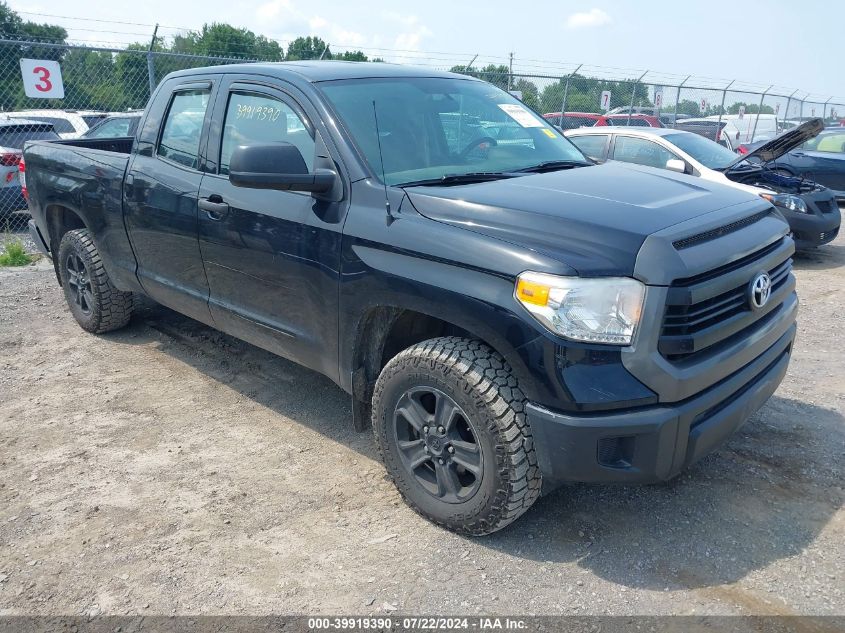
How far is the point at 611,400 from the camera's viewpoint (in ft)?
8.29

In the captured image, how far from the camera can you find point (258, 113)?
3820 millimetres

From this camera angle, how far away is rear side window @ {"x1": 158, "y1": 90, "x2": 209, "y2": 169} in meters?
4.16

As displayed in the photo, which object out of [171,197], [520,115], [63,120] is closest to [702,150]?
[520,115]

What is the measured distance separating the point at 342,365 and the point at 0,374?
2.98m

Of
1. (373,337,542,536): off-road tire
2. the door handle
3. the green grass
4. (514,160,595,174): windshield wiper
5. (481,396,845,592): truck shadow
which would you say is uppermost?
(514,160,595,174): windshield wiper

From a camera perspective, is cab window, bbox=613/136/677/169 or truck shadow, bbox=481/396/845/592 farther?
cab window, bbox=613/136/677/169

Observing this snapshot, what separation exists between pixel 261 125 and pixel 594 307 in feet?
7.06

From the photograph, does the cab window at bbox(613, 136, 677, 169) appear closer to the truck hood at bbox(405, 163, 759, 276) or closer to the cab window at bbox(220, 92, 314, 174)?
the truck hood at bbox(405, 163, 759, 276)

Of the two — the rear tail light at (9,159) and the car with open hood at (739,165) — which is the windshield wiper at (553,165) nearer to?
the car with open hood at (739,165)

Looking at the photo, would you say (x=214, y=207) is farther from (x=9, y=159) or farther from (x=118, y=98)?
(x=118, y=98)

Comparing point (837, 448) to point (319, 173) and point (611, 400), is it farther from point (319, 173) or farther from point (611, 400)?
point (319, 173)

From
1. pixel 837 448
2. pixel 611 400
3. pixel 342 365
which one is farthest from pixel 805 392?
pixel 342 365

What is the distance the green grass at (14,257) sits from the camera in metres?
8.12

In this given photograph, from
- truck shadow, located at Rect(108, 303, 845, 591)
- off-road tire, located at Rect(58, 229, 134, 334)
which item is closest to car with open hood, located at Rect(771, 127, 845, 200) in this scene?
truck shadow, located at Rect(108, 303, 845, 591)
